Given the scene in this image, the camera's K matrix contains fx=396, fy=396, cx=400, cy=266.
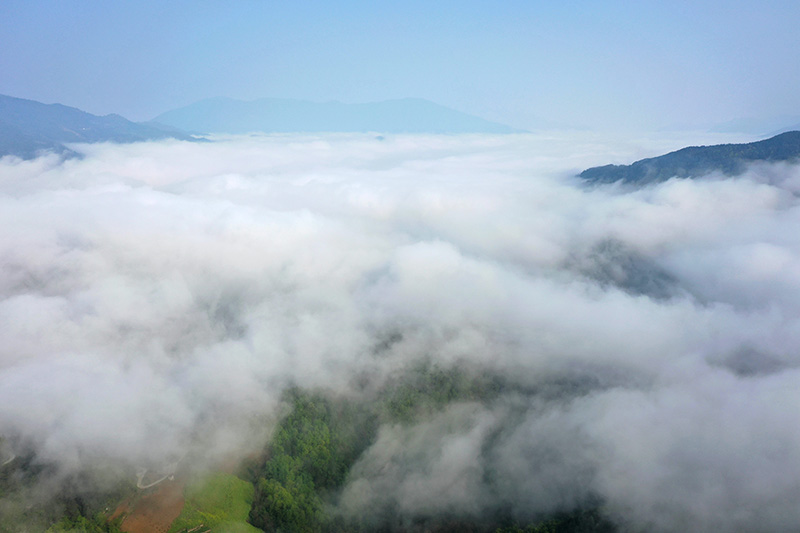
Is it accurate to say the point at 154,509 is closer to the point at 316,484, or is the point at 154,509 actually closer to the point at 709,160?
the point at 316,484

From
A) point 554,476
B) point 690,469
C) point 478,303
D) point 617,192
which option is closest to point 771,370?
point 690,469

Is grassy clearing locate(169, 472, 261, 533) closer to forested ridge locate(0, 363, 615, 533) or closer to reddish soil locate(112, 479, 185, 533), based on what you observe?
forested ridge locate(0, 363, 615, 533)

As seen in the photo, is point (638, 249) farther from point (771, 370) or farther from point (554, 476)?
point (554, 476)

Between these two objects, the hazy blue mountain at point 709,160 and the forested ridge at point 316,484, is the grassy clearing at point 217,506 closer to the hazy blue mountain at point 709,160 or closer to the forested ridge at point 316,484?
the forested ridge at point 316,484

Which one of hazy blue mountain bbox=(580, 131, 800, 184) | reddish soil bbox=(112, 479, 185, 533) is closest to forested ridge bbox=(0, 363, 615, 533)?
reddish soil bbox=(112, 479, 185, 533)

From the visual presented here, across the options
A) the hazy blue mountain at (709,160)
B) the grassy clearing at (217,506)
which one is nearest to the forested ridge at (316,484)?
the grassy clearing at (217,506)

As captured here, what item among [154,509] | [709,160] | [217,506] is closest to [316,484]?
[217,506]

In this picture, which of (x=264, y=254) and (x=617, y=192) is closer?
(x=264, y=254)
